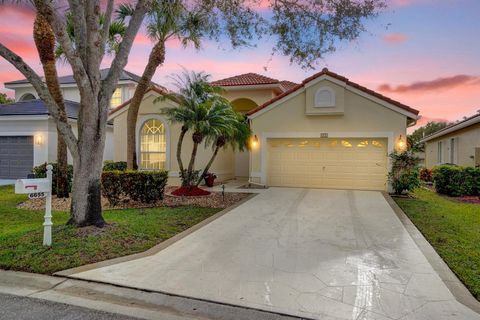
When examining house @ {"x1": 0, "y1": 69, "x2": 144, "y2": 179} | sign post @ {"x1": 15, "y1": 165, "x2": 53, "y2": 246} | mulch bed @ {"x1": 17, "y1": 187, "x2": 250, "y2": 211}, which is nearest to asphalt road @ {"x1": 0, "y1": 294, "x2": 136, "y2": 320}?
sign post @ {"x1": 15, "y1": 165, "x2": 53, "y2": 246}

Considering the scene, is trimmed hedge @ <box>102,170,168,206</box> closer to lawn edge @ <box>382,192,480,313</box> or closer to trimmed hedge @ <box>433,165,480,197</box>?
lawn edge @ <box>382,192,480,313</box>

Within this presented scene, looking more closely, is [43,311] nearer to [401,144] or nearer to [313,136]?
[313,136]

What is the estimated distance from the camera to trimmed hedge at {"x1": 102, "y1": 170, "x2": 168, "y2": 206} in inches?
429

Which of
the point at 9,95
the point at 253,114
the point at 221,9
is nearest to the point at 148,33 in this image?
the point at 221,9

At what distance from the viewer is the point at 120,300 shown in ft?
14.0

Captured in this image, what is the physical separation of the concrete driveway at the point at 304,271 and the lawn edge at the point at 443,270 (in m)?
0.11

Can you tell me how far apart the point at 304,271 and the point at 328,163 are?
10.8 metres

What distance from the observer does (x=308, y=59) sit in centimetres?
1021

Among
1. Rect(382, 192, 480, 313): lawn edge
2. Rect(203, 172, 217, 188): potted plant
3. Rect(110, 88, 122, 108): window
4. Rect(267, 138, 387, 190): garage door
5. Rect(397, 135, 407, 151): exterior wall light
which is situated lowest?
Rect(382, 192, 480, 313): lawn edge

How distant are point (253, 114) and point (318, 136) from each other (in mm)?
3333

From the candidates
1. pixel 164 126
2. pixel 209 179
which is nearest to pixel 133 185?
pixel 209 179

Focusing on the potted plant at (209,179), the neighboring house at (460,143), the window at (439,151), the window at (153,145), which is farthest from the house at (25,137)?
the window at (439,151)

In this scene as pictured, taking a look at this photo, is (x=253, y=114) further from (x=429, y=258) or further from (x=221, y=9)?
(x=429, y=258)

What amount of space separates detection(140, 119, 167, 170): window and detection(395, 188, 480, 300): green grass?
11.2 metres
